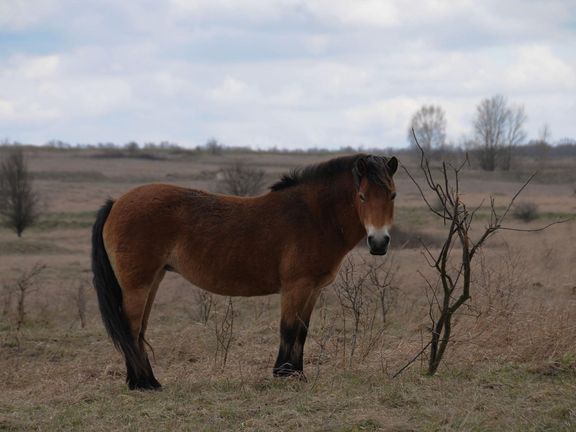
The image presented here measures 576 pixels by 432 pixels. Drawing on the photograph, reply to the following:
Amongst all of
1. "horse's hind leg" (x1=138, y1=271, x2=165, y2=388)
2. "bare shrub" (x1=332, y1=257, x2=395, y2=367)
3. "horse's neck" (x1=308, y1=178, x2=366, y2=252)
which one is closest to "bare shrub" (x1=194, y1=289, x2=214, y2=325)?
"bare shrub" (x1=332, y1=257, x2=395, y2=367)

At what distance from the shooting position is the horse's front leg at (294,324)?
6227 mm

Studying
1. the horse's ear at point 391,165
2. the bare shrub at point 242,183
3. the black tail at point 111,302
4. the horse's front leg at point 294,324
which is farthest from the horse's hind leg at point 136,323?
the bare shrub at point 242,183

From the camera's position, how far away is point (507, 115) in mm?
67938

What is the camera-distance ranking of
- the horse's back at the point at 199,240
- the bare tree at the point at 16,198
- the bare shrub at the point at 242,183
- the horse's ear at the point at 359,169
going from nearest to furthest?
the horse's ear at the point at 359,169 < the horse's back at the point at 199,240 < the bare tree at the point at 16,198 < the bare shrub at the point at 242,183

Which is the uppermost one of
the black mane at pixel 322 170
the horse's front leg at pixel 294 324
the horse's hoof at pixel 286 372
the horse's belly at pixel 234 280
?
the black mane at pixel 322 170

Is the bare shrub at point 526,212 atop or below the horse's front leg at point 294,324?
below

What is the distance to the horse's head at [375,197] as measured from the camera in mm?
5691

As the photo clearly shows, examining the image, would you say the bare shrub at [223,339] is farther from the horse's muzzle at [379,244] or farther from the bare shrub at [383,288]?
the horse's muzzle at [379,244]

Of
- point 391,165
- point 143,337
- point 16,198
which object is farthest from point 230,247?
point 16,198

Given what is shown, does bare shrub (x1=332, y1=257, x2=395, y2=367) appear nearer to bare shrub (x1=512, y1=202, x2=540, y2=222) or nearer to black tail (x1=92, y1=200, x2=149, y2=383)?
black tail (x1=92, y1=200, x2=149, y2=383)

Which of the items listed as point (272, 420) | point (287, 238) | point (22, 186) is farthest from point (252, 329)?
point (22, 186)

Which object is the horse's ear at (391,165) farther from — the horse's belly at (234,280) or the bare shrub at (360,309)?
the bare shrub at (360,309)

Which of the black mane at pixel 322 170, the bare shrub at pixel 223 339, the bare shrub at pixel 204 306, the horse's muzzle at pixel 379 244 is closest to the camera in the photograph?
the horse's muzzle at pixel 379 244

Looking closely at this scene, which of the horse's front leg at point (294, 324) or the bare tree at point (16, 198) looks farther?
the bare tree at point (16, 198)
